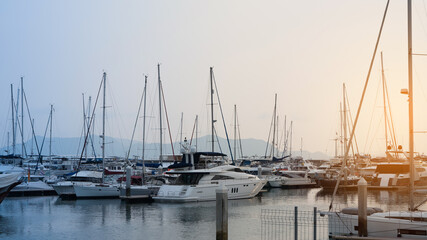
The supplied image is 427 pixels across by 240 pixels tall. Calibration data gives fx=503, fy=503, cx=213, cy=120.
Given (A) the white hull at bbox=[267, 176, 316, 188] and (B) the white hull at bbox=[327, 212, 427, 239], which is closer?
(B) the white hull at bbox=[327, 212, 427, 239]

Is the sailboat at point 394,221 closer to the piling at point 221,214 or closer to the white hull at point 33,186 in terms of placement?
the piling at point 221,214

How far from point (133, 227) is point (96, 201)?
51.5ft

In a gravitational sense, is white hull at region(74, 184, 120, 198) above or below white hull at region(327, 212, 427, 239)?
below

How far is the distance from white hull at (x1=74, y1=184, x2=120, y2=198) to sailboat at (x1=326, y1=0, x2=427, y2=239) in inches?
1103

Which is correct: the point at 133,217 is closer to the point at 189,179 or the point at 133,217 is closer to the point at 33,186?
the point at 189,179

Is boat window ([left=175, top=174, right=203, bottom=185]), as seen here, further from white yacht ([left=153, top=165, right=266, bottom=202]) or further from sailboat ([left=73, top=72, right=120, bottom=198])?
sailboat ([left=73, top=72, right=120, bottom=198])

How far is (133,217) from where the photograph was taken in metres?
32.9

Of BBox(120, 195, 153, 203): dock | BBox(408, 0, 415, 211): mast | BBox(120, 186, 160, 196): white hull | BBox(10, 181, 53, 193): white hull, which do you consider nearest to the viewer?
BBox(408, 0, 415, 211): mast

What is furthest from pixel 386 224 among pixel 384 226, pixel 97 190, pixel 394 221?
pixel 97 190

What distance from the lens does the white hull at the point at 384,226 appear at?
18.4 meters

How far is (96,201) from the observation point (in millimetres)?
43188

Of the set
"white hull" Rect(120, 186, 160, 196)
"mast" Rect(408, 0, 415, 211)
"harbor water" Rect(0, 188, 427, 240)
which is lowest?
"harbor water" Rect(0, 188, 427, 240)

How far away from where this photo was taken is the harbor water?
86.5 feet

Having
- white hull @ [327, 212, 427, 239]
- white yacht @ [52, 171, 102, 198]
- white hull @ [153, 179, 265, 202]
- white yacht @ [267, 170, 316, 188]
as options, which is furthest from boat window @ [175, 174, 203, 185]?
white hull @ [327, 212, 427, 239]
